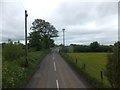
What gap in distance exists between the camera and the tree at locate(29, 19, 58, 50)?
10606 centimetres

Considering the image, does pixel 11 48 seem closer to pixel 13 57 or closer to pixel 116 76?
pixel 13 57

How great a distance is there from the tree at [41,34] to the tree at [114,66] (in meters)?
90.3

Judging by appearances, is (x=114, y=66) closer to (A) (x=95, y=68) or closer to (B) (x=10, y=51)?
(A) (x=95, y=68)

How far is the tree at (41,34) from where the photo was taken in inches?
4176

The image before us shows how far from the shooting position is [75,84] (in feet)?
71.6

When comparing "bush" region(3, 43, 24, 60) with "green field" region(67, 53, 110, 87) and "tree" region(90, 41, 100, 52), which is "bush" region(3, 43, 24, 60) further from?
"tree" region(90, 41, 100, 52)

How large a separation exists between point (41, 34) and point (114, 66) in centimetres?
10306

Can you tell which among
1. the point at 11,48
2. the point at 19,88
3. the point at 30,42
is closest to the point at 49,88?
the point at 19,88

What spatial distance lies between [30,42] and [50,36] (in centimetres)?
1889

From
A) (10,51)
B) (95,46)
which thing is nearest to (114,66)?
(10,51)

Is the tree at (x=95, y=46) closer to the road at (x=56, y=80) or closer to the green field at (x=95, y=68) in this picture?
the green field at (x=95, y=68)

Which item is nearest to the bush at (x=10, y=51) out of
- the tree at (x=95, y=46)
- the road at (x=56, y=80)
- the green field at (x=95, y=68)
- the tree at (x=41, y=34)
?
the green field at (x=95, y=68)

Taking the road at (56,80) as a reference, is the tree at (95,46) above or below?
above

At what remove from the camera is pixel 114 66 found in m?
15.4
